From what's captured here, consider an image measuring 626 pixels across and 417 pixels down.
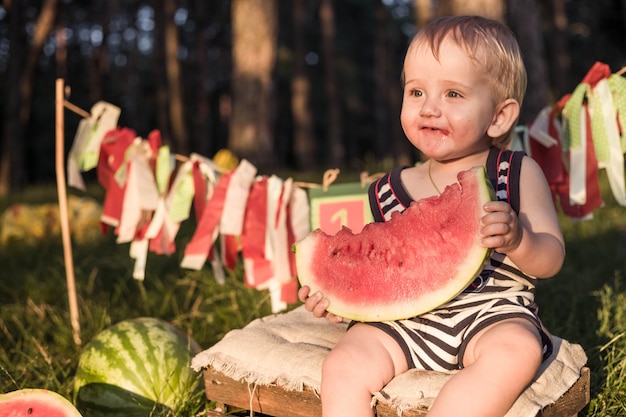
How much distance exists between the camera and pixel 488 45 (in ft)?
7.79

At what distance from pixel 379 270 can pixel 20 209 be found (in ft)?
19.4

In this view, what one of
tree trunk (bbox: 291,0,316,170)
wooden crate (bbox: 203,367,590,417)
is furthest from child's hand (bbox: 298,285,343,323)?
tree trunk (bbox: 291,0,316,170)

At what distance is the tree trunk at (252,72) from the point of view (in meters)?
8.29

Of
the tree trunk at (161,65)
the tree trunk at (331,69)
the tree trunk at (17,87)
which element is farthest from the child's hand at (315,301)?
the tree trunk at (331,69)

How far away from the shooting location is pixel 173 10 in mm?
17891

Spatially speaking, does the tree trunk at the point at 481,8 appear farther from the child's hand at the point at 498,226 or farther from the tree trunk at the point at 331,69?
the tree trunk at the point at 331,69

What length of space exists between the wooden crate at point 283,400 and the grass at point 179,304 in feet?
0.81

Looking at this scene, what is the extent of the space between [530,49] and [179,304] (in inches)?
155

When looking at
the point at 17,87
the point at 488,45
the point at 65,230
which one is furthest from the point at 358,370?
the point at 17,87

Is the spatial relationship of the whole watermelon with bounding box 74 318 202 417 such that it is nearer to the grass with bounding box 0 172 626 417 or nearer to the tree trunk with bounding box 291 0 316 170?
the grass with bounding box 0 172 626 417

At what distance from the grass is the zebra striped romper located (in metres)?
0.69

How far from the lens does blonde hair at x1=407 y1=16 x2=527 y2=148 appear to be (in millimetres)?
2367

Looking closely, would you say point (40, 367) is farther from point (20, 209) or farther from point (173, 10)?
point (173, 10)

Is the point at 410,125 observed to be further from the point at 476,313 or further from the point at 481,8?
the point at 481,8
